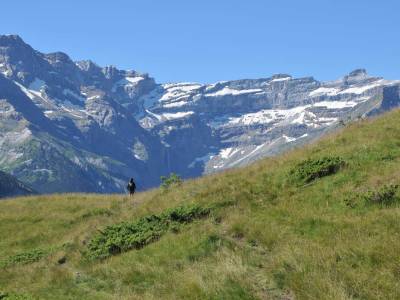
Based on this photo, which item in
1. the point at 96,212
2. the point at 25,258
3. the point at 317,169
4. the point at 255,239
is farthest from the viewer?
the point at 96,212

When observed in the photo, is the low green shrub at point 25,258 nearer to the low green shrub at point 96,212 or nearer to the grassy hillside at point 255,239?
the grassy hillside at point 255,239

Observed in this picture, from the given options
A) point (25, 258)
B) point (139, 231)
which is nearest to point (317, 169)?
point (139, 231)

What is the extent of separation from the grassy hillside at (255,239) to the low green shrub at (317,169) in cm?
5

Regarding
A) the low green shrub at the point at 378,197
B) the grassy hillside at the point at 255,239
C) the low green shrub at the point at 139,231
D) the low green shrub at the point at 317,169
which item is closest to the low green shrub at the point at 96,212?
the grassy hillside at the point at 255,239

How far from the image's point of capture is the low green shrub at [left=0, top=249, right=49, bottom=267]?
894 inches

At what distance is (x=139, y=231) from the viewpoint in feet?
67.6

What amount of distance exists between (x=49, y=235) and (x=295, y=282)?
67.7 ft

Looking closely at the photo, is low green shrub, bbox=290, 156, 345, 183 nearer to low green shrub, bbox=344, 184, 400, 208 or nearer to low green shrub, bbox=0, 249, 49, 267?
low green shrub, bbox=344, 184, 400, 208

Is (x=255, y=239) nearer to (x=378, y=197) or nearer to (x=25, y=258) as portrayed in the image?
(x=378, y=197)

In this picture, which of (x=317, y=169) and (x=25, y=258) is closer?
(x=317, y=169)

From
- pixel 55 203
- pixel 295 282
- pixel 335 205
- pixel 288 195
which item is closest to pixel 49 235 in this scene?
pixel 55 203

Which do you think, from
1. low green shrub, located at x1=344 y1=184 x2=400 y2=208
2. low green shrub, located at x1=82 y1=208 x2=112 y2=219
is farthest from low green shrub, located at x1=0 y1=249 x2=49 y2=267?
low green shrub, located at x1=344 y1=184 x2=400 y2=208

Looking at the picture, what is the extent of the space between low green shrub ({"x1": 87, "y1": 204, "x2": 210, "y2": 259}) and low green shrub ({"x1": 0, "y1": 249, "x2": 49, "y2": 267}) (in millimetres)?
3102

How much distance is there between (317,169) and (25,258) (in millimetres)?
13240
